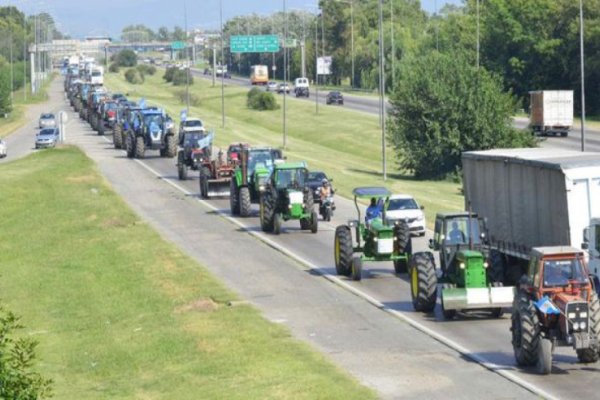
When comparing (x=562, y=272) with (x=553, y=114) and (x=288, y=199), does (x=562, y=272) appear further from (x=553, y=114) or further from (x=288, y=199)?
(x=553, y=114)

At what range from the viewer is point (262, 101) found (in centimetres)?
13725

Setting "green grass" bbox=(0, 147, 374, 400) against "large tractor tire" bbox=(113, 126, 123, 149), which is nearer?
"green grass" bbox=(0, 147, 374, 400)

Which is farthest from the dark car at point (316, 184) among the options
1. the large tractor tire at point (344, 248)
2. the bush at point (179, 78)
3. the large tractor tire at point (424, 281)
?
the bush at point (179, 78)

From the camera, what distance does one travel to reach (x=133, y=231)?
159 ft

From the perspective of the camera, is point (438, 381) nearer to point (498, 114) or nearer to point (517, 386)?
point (517, 386)

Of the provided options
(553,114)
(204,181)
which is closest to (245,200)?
(204,181)

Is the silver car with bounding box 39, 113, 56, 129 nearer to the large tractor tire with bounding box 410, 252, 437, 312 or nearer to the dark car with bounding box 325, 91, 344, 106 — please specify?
the dark car with bounding box 325, 91, 344, 106

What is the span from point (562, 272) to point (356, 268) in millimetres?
11941

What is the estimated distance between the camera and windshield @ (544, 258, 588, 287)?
960 inches

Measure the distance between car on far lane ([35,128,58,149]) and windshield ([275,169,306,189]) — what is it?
49751mm

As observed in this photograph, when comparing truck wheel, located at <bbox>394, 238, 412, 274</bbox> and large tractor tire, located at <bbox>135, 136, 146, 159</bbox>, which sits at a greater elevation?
large tractor tire, located at <bbox>135, 136, 146, 159</bbox>

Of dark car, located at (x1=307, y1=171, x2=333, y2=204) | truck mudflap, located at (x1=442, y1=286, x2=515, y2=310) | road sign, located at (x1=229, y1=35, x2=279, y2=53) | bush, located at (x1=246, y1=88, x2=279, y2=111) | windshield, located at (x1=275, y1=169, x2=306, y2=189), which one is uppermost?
road sign, located at (x1=229, y1=35, x2=279, y2=53)

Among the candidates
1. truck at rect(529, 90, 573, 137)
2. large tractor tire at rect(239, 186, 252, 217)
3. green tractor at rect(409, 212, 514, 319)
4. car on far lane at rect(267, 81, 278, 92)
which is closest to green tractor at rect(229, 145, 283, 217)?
large tractor tire at rect(239, 186, 252, 217)

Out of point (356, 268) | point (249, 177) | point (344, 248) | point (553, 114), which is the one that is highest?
point (553, 114)
